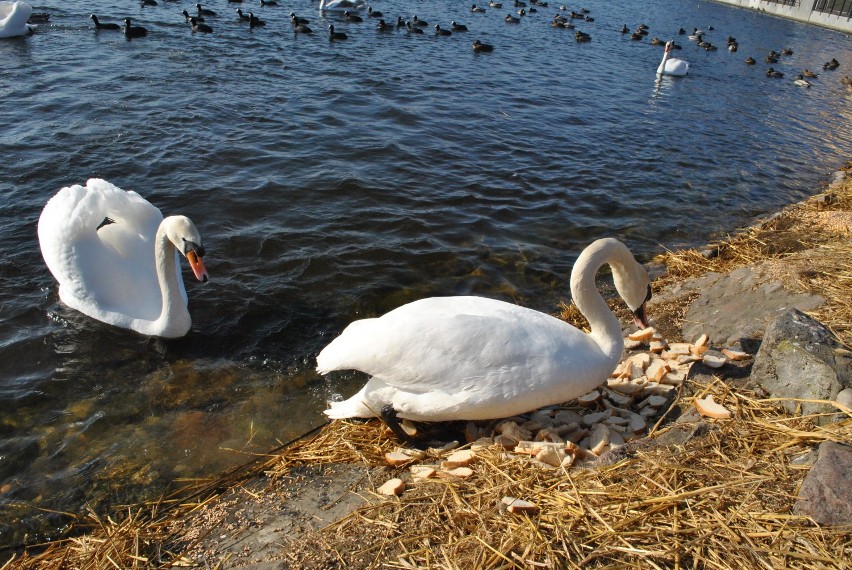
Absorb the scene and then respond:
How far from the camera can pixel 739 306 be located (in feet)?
18.8

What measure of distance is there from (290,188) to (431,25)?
61.9ft

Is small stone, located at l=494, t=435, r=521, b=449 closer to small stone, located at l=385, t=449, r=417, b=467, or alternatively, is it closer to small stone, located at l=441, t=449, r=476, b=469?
small stone, located at l=441, t=449, r=476, b=469

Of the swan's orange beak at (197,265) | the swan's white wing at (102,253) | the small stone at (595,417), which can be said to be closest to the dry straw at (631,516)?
the small stone at (595,417)

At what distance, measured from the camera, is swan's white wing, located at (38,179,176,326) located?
606 cm

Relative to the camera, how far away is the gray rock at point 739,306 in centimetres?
526

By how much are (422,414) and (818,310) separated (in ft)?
10.8

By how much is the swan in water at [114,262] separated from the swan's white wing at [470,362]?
7.85 ft

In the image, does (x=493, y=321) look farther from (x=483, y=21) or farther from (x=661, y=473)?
(x=483, y=21)

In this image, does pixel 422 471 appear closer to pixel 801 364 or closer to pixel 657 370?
pixel 657 370

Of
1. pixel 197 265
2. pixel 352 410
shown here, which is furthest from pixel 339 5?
pixel 352 410

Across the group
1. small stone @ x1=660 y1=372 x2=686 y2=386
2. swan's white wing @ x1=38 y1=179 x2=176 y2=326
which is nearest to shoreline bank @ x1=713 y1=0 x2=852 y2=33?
small stone @ x1=660 y1=372 x2=686 y2=386

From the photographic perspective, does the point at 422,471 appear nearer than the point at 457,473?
No

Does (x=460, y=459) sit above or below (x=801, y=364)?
below

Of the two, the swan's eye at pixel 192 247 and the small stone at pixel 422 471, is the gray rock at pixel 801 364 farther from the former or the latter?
the swan's eye at pixel 192 247
